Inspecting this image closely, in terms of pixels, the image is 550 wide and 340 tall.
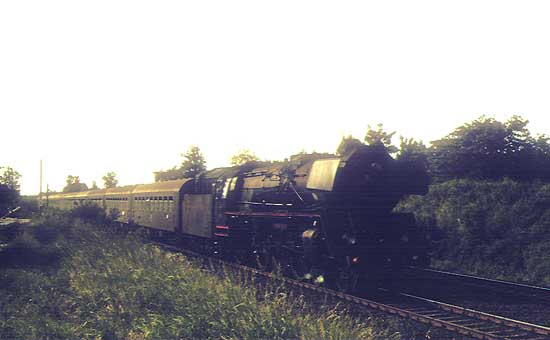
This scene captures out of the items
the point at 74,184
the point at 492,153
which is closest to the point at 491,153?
the point at 492,153

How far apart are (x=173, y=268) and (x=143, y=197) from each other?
52.4 feet

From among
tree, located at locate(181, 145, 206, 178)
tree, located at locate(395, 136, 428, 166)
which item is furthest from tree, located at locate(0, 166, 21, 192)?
tree, located at locate(181, 145, 206, 178)

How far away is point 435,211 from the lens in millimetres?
17625

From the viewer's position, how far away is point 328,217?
10.7m

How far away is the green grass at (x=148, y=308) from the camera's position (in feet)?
22.2

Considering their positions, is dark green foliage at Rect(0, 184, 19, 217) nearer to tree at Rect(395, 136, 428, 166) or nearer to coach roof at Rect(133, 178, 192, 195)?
coach roof at Rect(133, 178, 192, 195)

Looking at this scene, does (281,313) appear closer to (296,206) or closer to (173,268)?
(173,268)

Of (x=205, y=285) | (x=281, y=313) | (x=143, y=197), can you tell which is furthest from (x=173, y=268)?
(x=143, y=197)

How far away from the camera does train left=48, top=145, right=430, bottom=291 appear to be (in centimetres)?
1059

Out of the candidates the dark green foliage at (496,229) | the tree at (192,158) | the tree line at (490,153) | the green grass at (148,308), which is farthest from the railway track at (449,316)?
the tree at (192,158)

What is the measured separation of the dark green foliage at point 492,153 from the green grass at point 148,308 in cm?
1201

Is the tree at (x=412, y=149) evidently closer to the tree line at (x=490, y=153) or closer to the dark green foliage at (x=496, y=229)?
the tree line at (x=490, y=153)

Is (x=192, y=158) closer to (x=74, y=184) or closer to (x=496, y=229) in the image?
(x=74, y=184)

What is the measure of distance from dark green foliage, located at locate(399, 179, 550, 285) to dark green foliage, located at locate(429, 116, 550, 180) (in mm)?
2769
